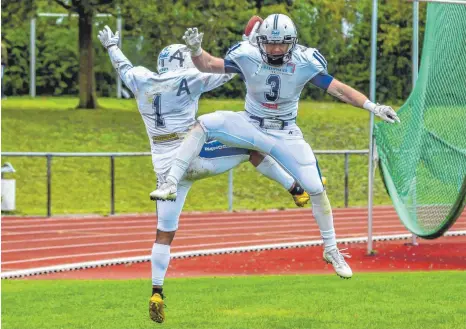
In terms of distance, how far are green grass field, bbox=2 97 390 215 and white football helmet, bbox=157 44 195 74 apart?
12.6 metres

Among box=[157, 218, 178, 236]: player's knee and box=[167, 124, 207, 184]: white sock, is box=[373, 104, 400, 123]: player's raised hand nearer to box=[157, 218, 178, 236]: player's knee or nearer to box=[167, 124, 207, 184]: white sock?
box=[167, 124, 207, 184]: white sock

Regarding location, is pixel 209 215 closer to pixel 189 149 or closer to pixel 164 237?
pixel 164 237

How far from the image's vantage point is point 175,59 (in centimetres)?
1130

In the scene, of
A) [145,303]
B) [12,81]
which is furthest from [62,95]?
[145,303]

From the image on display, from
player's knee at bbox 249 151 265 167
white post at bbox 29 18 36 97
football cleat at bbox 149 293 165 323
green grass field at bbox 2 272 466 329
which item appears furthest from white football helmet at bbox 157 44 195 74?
white post at bbox 29 18 36 97

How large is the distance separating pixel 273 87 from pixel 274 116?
0.90 feet

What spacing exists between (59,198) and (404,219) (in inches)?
387

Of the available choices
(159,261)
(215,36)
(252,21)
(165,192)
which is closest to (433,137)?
(159,261)

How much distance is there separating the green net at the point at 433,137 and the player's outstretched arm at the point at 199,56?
6.13m

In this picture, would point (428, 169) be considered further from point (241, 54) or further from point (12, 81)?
point (12, 81)

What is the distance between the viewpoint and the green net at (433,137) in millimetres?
16422

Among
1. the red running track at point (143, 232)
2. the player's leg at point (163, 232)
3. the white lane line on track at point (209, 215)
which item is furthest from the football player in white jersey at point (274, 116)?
the white lane line on track at point (209, 215)

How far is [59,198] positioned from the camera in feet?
84.9

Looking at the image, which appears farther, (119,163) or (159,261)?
(119,163)
